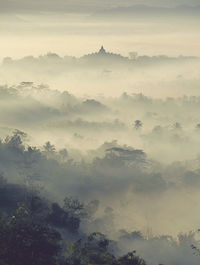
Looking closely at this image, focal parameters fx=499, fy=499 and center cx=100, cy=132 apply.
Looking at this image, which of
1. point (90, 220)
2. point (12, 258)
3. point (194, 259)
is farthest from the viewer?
point (90, 220)

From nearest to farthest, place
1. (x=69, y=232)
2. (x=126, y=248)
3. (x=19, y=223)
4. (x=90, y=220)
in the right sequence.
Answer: (x=19, y=223) → (x=69, y=232) → (x=126, y=248) → (x=90, y=220)

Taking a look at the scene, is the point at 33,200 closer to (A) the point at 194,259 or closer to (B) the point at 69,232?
(B) the point at 69,232

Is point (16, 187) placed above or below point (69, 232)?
above

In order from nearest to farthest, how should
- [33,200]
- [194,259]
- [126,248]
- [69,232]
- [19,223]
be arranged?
[19,223]
[33,200]
[69,232]
[126,248]
[194,259]

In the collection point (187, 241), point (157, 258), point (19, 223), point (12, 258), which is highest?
point (187, 241)

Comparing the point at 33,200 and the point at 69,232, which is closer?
the point at 33,200

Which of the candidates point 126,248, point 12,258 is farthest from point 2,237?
point 126,248

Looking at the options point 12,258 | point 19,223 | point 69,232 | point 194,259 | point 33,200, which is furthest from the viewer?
point 194,259

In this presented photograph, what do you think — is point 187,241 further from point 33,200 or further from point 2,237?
point 2,237

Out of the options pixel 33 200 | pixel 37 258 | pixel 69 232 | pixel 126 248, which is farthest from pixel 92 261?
pixel 126 248
